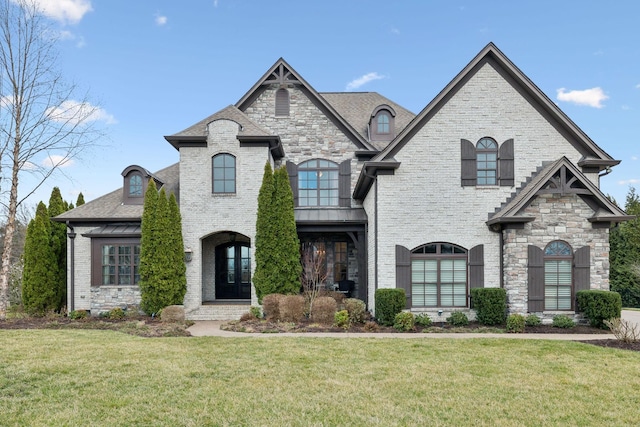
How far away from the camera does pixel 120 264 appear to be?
15.0 meters

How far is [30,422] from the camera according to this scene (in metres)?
5.02

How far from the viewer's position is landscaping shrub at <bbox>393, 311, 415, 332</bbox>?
37.8ft

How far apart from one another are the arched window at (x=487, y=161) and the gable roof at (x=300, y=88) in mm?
4740

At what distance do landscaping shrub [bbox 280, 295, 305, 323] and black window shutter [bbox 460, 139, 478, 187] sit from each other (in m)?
6.29

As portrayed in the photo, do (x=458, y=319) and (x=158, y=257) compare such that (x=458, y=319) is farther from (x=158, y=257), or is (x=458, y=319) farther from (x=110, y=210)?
(x=110, y=210)

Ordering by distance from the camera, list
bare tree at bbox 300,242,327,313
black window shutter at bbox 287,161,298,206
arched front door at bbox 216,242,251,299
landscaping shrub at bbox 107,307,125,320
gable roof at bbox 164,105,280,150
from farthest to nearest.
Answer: arched front door at bbox 216,242,251,299, black window shutter at bbox 287,161,298,206, gable roof at bbox 164,105,280,150, landscaping shrub at bbox 107,307,125,320, bare tree at bbox 300,242,327,313

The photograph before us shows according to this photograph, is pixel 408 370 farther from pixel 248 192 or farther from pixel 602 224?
pixel 248 192

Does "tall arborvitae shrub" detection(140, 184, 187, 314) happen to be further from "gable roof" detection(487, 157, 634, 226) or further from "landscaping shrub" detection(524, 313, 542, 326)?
"landscaping shrub" detection(524, 313, 542, 326)

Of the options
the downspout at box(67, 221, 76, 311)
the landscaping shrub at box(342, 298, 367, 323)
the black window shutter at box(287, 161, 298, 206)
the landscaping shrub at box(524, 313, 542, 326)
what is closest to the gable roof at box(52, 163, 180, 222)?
the downspout at box(67, 221, 76, 311)

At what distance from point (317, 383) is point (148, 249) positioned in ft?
31.4

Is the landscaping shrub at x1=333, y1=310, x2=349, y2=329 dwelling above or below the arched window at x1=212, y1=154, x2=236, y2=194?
below

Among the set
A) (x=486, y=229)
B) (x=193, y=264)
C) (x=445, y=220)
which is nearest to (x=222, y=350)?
(x=193, y=264)

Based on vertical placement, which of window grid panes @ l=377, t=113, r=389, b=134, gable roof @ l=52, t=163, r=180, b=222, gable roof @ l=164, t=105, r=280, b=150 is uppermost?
window grid panes @ l=377, t=113, r=389, b=134

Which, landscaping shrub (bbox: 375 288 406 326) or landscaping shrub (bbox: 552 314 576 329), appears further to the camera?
landscaping shrub (bbox: 375 288 406 326)
